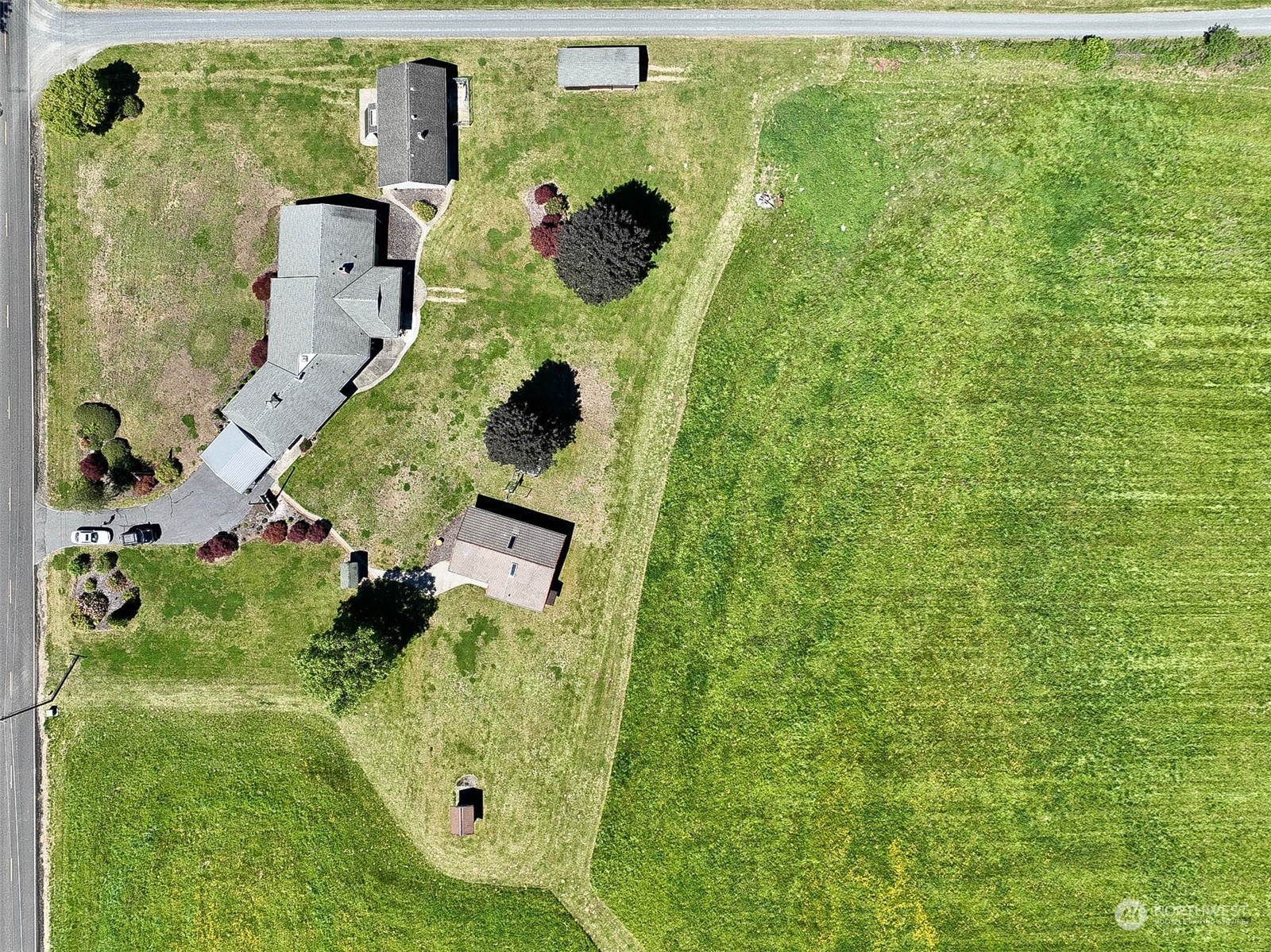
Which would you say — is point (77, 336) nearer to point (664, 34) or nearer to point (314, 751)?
point (314, 751)

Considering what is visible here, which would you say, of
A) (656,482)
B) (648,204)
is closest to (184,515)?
(656,482)

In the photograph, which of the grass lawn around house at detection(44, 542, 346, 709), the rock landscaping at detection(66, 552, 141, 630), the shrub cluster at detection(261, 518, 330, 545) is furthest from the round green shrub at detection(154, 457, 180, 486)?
the shrub cluster at detection(261, 518, 330, 545)

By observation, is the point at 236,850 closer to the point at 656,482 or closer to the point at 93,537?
the point at 93,537

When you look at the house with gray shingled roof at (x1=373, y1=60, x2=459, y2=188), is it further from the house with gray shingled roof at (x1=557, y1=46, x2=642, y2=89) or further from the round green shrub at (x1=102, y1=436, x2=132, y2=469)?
the round green shrub at (x1=102, y1=436, x2=132, y2=469)

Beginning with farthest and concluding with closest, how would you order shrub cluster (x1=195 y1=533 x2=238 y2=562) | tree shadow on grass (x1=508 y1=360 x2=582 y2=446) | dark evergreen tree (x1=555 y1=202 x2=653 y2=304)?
tree shadow on grass (x1=508 y1=360 x2=582 y2=446) < shrub cluster (x1=195 y1=533 x2=238 y2=562) < dark evergreen tree (x1=555 y1=202 x2=653 y2=304)

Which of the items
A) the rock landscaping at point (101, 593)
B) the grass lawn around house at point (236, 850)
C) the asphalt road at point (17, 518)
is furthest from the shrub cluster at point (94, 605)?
the grass lawn around house at point (236, 850)

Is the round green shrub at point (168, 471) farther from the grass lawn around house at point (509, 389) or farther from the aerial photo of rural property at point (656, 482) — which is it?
the grass lawn around house at point (509, 389)

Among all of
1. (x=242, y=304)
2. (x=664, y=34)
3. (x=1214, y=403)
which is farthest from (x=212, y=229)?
(x=1214, y=403)
